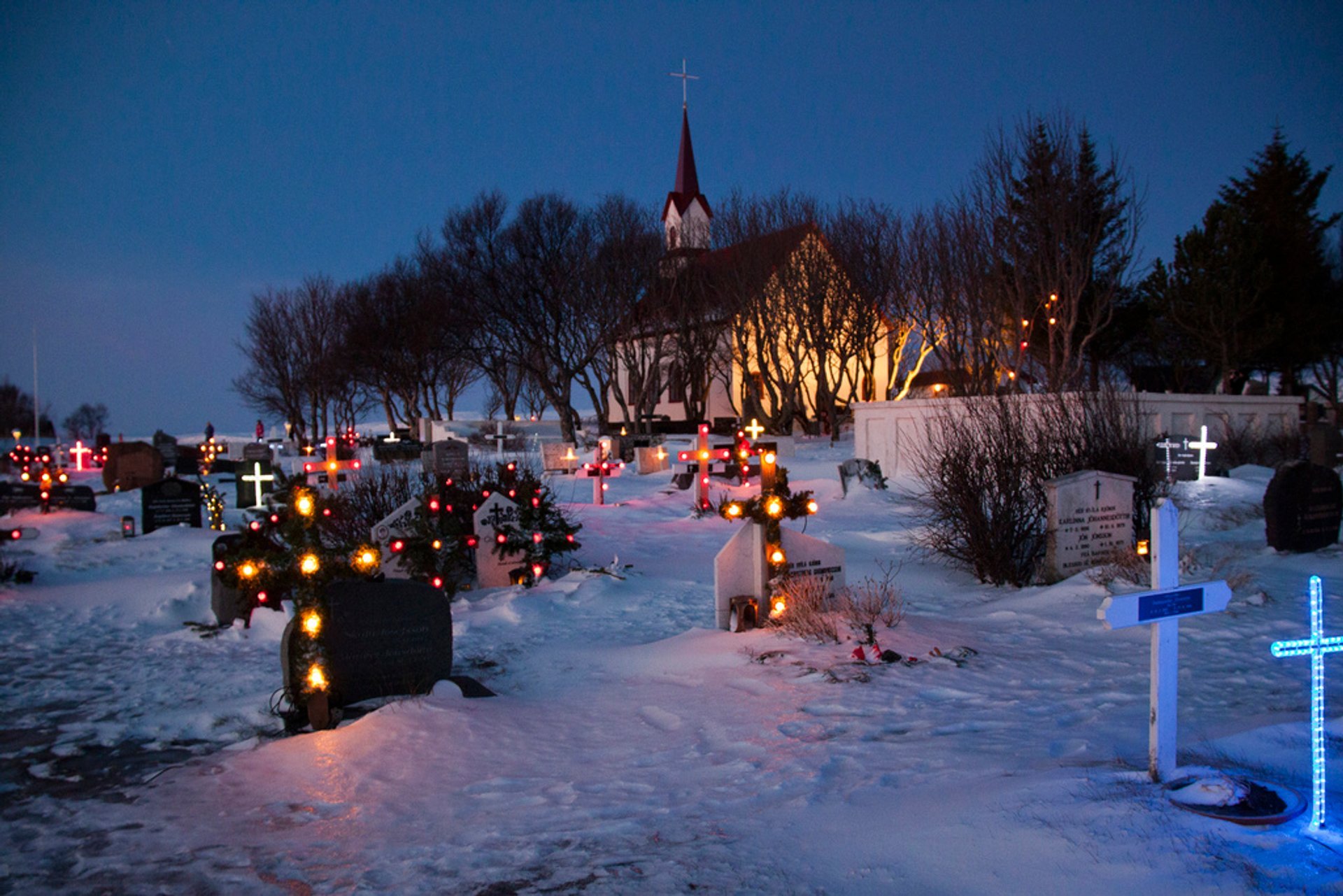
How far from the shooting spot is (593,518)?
1703 cm

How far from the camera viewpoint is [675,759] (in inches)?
202

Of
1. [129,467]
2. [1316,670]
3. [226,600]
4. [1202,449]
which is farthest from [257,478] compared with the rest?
[1202,449]

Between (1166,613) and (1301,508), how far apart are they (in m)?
8.51

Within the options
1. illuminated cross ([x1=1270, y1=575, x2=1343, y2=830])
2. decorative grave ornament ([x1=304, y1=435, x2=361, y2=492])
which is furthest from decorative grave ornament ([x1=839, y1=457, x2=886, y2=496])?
illuminated cross ([x1=1270, y1=575, x2=1343, y2=830])

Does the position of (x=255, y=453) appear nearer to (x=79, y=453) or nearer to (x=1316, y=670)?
(x=79, y=453)

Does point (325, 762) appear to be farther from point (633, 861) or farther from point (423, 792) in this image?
point (633, 861)

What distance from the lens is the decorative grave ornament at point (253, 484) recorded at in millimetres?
16875

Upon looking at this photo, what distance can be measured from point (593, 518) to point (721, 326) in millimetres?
22327

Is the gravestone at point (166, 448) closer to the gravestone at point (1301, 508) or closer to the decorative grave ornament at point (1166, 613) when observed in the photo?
the gravestone at point (1301, 508)

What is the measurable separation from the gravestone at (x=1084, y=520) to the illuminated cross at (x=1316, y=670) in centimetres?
628

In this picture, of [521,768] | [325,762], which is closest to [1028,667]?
[521,768]

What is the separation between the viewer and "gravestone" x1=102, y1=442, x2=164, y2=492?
25.1m

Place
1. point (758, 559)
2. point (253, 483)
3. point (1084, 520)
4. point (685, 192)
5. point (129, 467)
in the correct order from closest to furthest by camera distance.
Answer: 1. point (758, 559)
2. point (1084, 520)
3. point (253, 483)
4. point (129, 467)
5. point (685, 192)

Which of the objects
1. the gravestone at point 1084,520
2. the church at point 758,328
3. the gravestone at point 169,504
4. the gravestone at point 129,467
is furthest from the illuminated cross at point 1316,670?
the church at point 758,328
